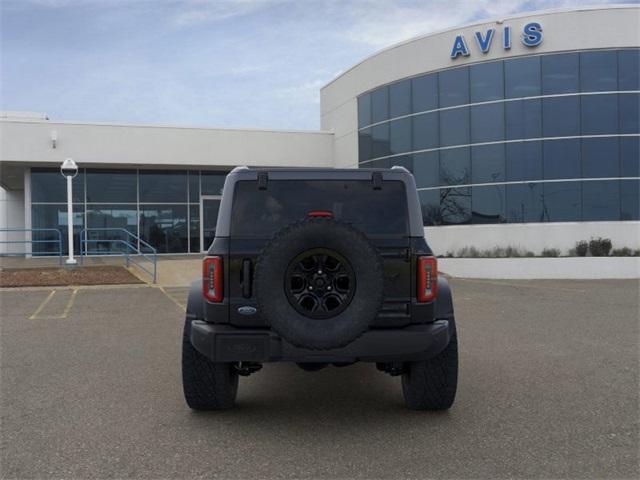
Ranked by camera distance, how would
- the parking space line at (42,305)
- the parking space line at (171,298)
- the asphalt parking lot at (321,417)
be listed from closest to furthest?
the asphalt parking lot at (321,417) → the parking space line at (42,305) → the parking space line at (171,298)

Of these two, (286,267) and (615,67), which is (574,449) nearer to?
(286,267)

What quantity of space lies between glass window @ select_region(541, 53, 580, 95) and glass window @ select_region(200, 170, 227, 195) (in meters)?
13.2

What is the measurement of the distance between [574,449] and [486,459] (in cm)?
66

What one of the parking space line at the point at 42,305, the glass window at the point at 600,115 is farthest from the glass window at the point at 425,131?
the parking space line at the point at 42,305

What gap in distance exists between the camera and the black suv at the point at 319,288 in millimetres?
3680

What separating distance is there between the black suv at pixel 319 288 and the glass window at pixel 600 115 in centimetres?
1664

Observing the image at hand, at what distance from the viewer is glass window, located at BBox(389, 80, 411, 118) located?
2183cm

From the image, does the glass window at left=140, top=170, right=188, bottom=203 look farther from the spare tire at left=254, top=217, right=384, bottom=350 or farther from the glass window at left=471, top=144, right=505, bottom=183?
the spare tire at left=254, top=217, right=384, bottom=350

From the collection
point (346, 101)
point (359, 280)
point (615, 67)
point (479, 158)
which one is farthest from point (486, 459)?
point (346, 101)

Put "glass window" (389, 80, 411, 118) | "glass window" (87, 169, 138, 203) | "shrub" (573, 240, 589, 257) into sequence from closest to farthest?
"shrub" (573, 240, 589, 257)
"glass window" (389, 80, 411, 118)
"glass window" (87, 169, 138, 203)

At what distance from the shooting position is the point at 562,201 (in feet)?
62.0

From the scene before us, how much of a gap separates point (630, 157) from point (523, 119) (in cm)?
361

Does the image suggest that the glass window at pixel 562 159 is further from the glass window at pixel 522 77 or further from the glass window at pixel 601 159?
the glass window at pixel 522 77

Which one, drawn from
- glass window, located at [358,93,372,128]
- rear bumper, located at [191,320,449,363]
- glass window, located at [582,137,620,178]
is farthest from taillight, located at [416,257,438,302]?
glass window, located at [358,93,372,128]
